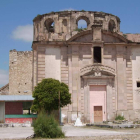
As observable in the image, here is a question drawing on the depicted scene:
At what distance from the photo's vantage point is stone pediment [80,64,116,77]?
29141 millimetres

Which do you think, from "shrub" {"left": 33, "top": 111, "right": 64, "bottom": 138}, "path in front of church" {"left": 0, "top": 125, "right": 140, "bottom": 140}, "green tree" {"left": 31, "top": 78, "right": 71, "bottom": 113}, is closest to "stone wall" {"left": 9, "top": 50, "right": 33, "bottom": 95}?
"green tree" {"left": 31, "top": 78, "right": 71, "bottom": 113}

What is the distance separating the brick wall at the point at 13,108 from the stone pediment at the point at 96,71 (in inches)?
242

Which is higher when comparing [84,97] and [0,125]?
[84,97]

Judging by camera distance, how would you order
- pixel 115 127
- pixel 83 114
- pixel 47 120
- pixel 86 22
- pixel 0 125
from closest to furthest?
pixel 47 120, pixel 115 127, pixel 0 125, pixel 83 114, pixel 86 22

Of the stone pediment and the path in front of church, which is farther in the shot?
the stone pediment

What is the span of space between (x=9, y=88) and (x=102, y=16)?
1539 cm

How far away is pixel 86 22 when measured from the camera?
33.9 metres

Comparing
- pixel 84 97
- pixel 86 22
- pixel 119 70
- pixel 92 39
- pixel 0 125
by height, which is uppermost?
pixel 86 22

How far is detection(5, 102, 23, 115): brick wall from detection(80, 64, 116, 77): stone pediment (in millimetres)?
6144

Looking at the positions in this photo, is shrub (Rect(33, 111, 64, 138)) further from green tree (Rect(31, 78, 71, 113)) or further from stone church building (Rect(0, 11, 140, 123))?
stone church building (Rect(0, 11, 140, 123))

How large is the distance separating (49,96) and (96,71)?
5.93 m

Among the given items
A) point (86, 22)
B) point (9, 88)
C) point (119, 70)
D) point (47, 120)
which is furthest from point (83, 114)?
point (9, 88)

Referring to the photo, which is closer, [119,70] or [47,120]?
[47,120]

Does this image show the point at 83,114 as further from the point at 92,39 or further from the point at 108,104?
the point at 92,39
